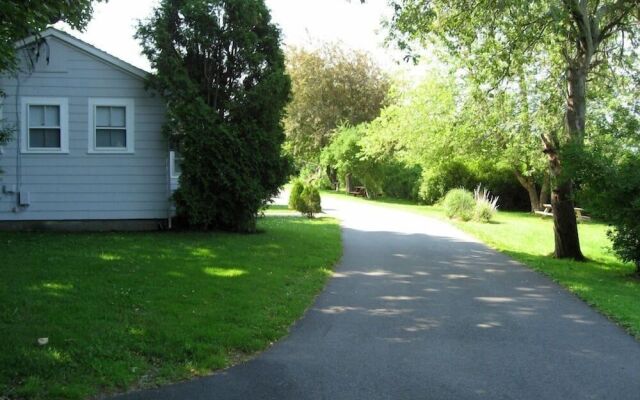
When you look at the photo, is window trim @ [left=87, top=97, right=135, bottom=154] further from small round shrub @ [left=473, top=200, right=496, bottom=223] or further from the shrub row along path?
small round shrub @ [left=473, top=200, right=496, bottom=223]

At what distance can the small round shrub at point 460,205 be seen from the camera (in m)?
24.3

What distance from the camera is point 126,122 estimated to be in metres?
15.6

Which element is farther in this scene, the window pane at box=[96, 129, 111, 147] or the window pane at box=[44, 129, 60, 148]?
the window pane at box=[96, 129, 111, 147]

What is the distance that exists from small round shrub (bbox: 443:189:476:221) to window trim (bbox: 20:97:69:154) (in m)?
15.0

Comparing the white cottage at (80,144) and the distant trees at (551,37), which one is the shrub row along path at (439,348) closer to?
the distant trees at (551,37)

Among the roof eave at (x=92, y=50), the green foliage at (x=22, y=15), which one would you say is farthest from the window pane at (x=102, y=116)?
the green foliage at (x=22, y=15)

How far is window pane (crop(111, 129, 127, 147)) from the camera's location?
615 inches

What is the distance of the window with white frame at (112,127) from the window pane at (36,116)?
47.6 inches

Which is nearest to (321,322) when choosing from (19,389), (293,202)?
(19,389)

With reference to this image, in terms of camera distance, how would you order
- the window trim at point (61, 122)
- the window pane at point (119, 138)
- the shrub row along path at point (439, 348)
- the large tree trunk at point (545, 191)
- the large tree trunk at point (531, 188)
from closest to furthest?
the shrub row along path at point (439, 348), the window trim at point (61, 122), the window pane at point (119, 138), the large tree trunk at point (545, 191), the large tree trunk at point (531, 188)

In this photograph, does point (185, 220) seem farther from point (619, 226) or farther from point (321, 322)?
point (619, 226)

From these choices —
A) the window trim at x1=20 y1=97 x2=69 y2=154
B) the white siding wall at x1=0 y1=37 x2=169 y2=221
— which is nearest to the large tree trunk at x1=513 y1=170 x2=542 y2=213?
the white siding wall at x1=0 y1=37 x2=169 y2=221

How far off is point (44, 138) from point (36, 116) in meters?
0.58

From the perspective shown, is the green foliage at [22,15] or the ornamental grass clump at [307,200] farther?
the ornamental grass clump at [307,200]
